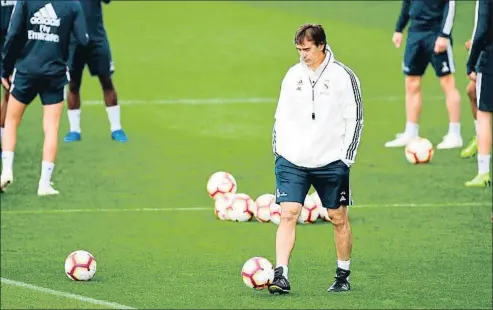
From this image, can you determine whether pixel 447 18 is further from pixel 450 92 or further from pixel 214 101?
pixel 214 101

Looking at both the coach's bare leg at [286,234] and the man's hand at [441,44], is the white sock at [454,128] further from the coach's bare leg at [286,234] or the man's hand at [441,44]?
the coach's bare leg at [286,234]

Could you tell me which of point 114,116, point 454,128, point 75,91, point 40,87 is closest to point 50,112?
point 40,87

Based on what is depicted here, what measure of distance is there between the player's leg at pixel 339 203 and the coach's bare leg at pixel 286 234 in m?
0.25

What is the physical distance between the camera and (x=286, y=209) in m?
11.1

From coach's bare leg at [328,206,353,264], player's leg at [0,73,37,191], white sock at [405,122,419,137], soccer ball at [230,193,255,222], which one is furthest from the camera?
white sock at [405,122,419,137]

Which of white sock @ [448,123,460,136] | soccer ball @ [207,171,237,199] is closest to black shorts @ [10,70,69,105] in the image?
soccer ball @ [207,171,237,199]

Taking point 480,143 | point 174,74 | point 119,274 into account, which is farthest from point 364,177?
point 174,74

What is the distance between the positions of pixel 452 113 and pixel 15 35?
595 centimetres

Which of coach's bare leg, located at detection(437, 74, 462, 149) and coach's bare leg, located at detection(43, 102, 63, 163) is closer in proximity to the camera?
coach's bare leg, located at detection(43, 102, 63, 163)

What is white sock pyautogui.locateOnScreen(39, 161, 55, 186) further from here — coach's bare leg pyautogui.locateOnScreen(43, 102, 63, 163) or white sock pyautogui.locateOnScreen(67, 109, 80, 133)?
white sock pyautogui.locateOnScreen(67, 109, 80, 133)

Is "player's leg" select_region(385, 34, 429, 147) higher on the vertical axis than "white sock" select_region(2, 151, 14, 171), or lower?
higher

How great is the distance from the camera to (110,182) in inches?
653

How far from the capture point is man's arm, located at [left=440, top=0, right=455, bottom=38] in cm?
1716

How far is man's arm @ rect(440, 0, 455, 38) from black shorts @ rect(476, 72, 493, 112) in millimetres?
2305
